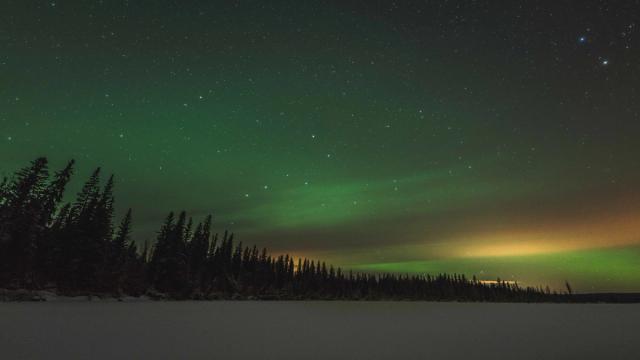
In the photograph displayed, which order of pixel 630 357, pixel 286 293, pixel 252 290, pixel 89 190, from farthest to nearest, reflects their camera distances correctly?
1. pixel 286 293
2. pixel 252 290
3. pixel 89 190
4. pixel 630 357

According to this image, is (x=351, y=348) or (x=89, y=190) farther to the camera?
(x=89, y=190)

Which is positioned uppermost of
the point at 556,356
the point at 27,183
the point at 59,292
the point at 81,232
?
the point at 27,183

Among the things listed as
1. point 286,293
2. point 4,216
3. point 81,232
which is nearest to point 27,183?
point 4,216

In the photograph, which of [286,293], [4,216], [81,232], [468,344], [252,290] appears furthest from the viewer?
[286,293]

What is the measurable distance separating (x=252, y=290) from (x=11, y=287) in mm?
73513

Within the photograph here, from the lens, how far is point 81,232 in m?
54.3

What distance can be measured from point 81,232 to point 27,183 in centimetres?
1036

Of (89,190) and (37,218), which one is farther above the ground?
(89,190)

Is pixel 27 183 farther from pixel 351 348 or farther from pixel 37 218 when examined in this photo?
pixel 351 348

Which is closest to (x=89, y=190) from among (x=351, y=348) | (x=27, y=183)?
(x=27, y=183)

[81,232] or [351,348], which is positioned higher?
[81,232]

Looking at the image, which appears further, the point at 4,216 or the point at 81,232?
the point at 81,232

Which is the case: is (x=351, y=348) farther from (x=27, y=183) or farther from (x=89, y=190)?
(x=89, y=190)

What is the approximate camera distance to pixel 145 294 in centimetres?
6581
